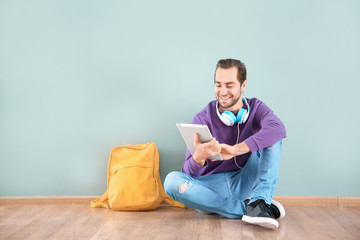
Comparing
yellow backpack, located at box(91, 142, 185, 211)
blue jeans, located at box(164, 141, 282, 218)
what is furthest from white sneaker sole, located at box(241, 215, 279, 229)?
yellow backpack, located at box(91, 142, 185, 211)

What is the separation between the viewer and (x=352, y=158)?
280 cm

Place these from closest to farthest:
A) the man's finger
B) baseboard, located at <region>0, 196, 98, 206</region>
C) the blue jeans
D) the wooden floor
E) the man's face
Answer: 1. the wooden floor
2. the man's finger
3. the blue jeans
4. the man's face
5. baseboard, located at <region>0, 196, 98, 206</region>

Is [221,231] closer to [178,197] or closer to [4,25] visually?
[178,197]

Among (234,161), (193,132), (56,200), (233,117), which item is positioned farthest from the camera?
(56,200)

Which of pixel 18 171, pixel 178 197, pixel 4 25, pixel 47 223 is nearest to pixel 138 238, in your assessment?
pixel 178 197

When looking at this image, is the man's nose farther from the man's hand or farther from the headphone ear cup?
the man's hand

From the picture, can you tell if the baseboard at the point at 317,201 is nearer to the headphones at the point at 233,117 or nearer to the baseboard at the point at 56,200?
the headphones at the point at 233,117

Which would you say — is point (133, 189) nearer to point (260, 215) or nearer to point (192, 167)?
point (192, 167)

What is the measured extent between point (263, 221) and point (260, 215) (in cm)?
5

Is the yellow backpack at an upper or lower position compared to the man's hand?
lower

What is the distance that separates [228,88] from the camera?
95.9 inches

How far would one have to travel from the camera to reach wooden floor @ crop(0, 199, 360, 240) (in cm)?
209

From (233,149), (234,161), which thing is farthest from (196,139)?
(234,161)

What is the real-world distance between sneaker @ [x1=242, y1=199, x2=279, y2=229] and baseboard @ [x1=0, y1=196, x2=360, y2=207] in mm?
579
